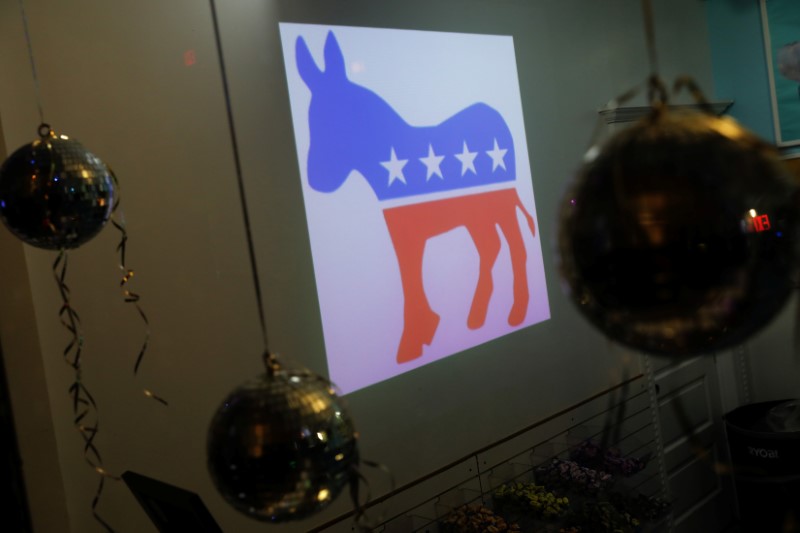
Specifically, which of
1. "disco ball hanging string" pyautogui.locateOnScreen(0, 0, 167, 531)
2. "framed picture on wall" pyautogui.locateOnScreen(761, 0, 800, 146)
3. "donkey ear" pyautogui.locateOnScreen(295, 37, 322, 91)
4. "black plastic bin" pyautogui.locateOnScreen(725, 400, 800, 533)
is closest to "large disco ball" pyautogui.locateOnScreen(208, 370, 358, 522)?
"disco ball hanging string" pyautogui.locateOnScreen(0, 0, 167, 531)

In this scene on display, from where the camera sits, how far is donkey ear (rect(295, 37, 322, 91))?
2631mm

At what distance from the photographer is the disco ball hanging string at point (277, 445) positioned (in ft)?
3.31

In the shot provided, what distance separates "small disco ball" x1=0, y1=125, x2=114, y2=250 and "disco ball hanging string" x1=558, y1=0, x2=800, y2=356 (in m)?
0.98

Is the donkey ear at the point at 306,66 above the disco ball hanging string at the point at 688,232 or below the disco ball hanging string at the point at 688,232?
above

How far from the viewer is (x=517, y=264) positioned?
3373mm

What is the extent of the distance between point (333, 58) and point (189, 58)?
0.56 metres

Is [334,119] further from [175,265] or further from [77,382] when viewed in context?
[77,382]

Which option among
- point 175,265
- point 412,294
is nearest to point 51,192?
point 175,265

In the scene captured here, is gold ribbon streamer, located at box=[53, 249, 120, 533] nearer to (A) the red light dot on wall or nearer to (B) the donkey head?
(A) the red light dot on wall

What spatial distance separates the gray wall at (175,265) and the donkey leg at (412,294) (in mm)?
117

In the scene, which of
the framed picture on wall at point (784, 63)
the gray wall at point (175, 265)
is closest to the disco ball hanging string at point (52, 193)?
the gray wall at point (175, 265)

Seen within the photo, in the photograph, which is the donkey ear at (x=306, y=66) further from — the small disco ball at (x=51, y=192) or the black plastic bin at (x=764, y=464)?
the black plastic bin at (x=764, y=464)

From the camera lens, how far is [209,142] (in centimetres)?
239

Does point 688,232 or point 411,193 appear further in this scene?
point 411,193
